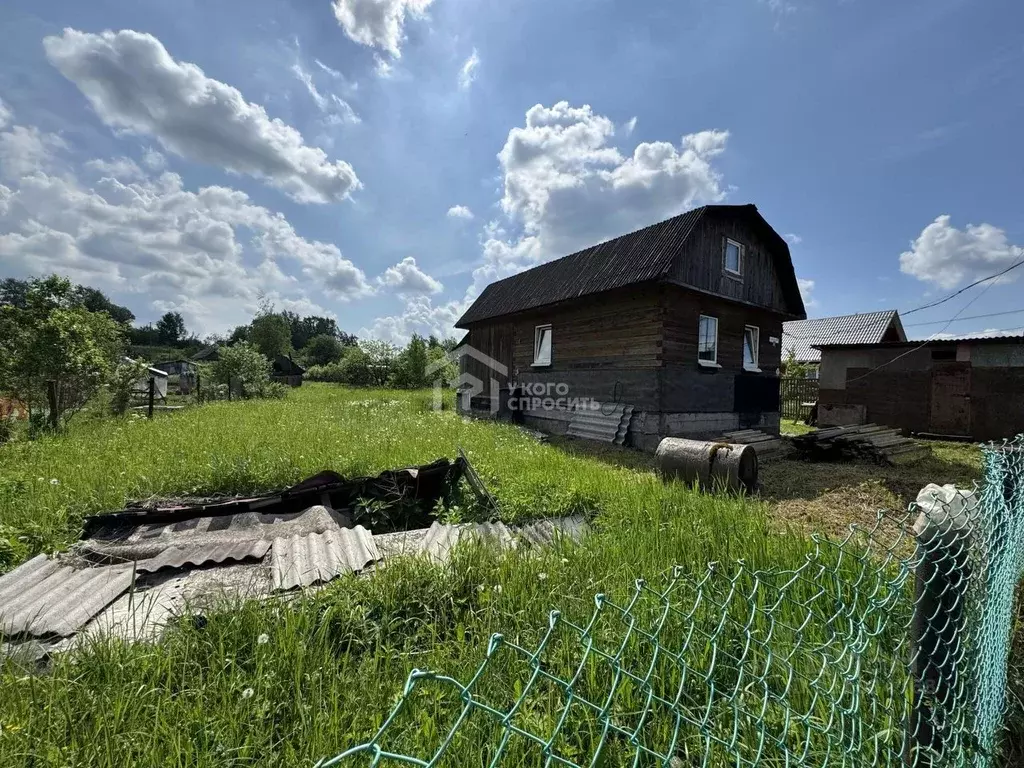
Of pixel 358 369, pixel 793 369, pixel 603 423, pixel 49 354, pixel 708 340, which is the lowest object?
pixel 603 423

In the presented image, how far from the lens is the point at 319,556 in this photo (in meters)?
A: 3.38

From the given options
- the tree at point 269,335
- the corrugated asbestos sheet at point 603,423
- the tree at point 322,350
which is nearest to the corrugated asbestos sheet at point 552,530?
the corrugated asbestos sheet at point 603,423

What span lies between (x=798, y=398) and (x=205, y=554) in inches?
887

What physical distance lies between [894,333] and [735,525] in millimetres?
31673

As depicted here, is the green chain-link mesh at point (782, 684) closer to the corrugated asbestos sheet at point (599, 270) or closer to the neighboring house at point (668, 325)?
the neighboring house at point (668, 325)

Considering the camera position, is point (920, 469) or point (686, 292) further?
point (686, 292)

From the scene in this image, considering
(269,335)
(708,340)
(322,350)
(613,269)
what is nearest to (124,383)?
(613,269)

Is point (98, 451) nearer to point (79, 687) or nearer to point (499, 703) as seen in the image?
point (79, 687)

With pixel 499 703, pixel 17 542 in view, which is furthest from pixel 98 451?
pixel 499 703

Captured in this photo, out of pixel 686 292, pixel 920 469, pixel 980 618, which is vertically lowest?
pixel 920 469

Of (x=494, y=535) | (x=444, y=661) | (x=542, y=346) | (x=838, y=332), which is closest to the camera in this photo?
(x=444, y=661)

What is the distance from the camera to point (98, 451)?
22.7 feet

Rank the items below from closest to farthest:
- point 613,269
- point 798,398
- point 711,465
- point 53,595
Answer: point 53,595 → point 711,465 → point 613,269 → point 798,398

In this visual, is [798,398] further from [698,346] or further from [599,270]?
[599,270]
